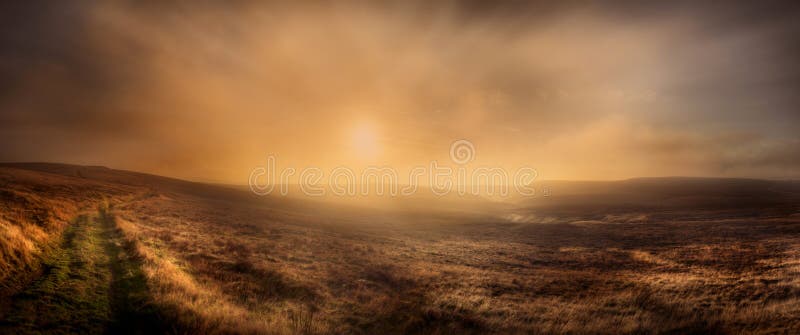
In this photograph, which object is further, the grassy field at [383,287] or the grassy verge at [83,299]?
the grassy field at [383,287]

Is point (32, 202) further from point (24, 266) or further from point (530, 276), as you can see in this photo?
point (530, 276)

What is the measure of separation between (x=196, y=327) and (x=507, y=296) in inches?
462

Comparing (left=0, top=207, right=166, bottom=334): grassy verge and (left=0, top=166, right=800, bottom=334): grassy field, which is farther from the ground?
(left=0, top=207, right=166, bottom=334): grassy verge

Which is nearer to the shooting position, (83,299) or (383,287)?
(83,299)

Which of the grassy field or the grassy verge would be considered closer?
the grassy verge

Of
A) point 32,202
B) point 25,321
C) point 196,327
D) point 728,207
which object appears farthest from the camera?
point 728,207

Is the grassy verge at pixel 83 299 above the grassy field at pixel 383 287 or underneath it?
above

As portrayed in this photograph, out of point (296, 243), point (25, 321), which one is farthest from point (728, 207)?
point (25, 321)

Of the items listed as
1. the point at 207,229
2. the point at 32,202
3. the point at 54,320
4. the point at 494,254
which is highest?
the point at 32,202

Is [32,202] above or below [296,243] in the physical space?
above

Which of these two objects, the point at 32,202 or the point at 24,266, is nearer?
the point at 24,266

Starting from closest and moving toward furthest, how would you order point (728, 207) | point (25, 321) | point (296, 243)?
point (25, 321), point (296, 243), point (728, 207)

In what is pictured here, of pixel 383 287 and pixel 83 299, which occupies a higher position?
pixel 83 299

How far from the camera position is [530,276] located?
53.4 ft
